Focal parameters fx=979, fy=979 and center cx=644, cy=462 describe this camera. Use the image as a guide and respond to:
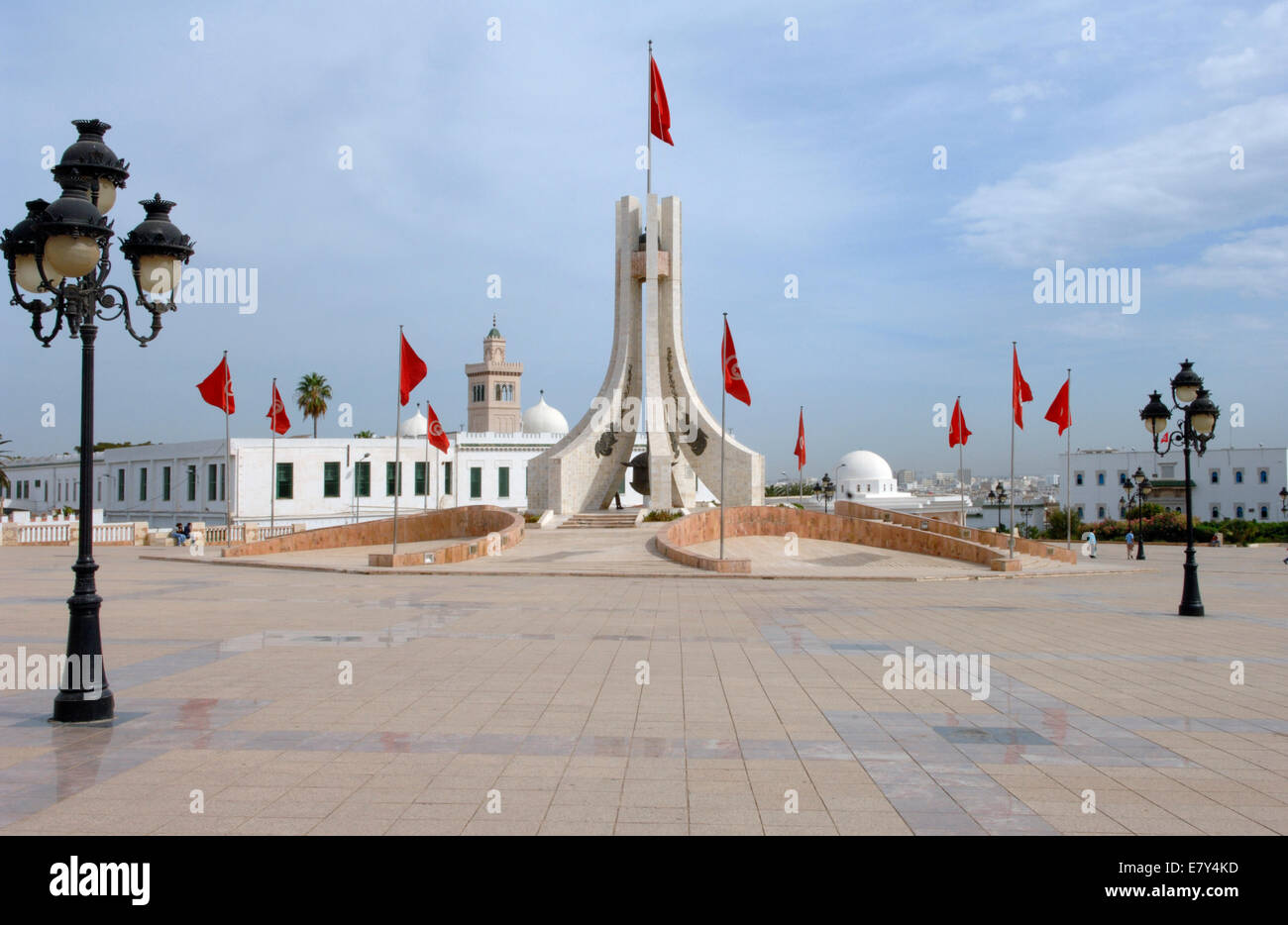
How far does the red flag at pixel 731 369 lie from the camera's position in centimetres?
2280

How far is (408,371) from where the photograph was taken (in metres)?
24.7

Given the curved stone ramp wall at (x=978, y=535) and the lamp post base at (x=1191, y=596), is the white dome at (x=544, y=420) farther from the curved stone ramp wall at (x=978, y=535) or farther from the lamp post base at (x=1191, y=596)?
the lamp post base at (x=1191, y=596)

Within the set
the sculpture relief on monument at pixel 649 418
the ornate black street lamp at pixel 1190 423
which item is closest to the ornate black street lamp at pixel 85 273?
the ornate black street lamp at pixel 1190 423

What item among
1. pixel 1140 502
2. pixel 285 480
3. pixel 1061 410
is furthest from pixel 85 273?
pixel 1140 502

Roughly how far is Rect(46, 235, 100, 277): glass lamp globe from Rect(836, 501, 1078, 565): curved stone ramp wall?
25321 mm

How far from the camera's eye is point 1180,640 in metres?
12.4

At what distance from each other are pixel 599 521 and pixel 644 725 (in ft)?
89.7

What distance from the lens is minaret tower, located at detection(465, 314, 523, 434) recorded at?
3366 inches

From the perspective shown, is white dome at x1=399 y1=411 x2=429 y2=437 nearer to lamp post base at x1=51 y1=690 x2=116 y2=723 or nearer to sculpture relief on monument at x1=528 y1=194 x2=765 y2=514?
sculpture relief on monument at x1=528 y1=194 x2=765 y2=514

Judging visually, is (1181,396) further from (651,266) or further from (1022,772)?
(651,266)

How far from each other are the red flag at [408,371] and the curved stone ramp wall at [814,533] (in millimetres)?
7586

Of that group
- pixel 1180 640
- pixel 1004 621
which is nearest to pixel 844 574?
pixel 1004 621

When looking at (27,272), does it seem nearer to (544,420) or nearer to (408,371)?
(408,371)

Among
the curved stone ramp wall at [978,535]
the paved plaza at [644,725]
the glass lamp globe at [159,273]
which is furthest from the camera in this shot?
the curved stone ramp wall at [978,535]
